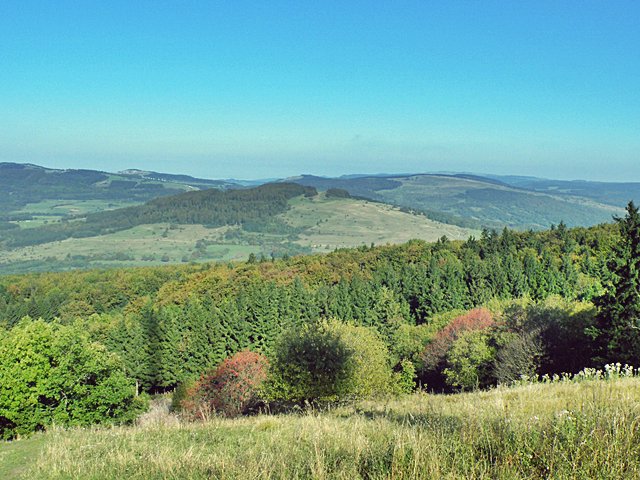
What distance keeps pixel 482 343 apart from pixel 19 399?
40.9 m

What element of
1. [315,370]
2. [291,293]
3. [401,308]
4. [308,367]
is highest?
[308,367]

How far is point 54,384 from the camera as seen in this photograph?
3638 centimetres

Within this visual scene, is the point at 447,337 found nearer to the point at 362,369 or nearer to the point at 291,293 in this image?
the point at 362,369

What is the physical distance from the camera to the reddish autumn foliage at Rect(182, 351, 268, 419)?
46.8 m

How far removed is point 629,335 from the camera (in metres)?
35.8

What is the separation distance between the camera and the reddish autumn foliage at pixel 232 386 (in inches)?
1842

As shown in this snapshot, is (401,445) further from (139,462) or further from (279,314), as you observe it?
(279,314)

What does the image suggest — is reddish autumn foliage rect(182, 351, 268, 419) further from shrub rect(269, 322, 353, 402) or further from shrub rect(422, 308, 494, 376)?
shrub rect(422, 308, 494, 376)

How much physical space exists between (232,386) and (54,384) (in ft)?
56.6

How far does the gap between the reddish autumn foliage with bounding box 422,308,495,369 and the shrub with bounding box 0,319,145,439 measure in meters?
35.5

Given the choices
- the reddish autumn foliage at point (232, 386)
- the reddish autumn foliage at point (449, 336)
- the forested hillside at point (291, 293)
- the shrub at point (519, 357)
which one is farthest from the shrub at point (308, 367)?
the forested hillside at point (291, 293)

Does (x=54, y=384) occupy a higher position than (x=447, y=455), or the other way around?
(x=447, y=455)

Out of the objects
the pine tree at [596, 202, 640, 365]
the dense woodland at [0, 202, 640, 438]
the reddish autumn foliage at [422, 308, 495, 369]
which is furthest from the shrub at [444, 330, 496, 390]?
the pine tree at [596, 202, 640, 365]

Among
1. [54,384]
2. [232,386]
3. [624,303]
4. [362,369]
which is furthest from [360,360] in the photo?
[54,384]
